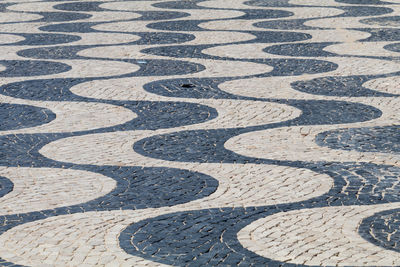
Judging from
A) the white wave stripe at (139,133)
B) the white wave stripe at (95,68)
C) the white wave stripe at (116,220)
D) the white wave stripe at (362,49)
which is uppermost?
the white wave stripe at (116,220)

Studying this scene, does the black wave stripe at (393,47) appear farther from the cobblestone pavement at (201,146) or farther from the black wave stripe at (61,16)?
the black wave stripe at (61,16)

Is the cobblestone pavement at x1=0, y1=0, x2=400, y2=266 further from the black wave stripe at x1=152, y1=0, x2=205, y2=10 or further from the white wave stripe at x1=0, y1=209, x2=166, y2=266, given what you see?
the black wave stripe at x1=152, y1=0, x2=205, y2=10

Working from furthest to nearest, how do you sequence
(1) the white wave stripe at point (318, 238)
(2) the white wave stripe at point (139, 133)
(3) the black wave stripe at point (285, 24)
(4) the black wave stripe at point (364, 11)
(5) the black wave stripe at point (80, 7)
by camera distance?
1. (5) the black wave stripe at point (80, 7)
2. (4) the black wave stripe at point (364, 11)
3. (3) the black wave stripe at point (285, 24)
4. (2) the white wave stripe at point (139, 133)
5. (1) the white wave stripe at point (318, 238)

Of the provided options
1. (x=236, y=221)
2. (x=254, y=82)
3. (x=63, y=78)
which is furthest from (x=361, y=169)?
(x=63, y=78)

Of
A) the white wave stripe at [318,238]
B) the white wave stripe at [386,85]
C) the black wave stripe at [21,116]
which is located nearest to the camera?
the white wave stripe at [318,238]

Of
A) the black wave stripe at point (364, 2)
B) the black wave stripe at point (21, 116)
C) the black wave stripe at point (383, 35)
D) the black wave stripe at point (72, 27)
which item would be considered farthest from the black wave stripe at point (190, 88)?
the black wave stripe at point (364, 2)

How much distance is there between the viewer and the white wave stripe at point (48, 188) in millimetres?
5844

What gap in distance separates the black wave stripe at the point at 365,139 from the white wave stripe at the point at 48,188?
187 cm

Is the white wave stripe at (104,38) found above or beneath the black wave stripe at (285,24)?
beneath

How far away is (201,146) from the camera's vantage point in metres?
7.25

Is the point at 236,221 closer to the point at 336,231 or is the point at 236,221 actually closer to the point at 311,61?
the point at 336,231

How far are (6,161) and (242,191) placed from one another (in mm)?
1830

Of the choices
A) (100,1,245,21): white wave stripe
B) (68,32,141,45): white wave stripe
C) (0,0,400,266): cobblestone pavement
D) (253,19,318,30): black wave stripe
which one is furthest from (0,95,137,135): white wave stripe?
(100,1,245,21): white wave stripe

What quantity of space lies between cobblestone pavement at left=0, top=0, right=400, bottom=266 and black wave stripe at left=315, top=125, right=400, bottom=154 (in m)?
0.02
